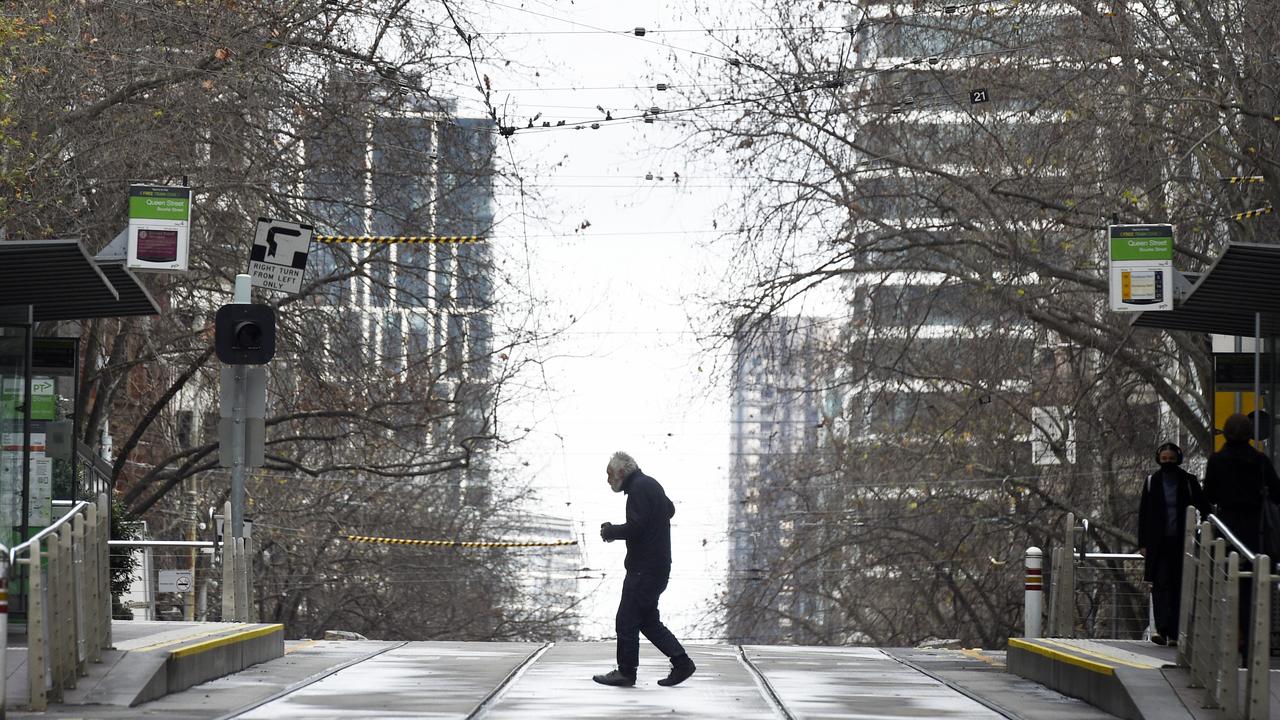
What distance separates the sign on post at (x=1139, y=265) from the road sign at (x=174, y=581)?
1115 centimetres

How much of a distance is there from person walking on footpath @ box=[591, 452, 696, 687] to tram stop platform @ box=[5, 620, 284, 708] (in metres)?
3.04

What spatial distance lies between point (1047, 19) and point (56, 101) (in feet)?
38.6

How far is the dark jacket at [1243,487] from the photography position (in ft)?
45.4

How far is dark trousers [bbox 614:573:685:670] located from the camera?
47.5 ft

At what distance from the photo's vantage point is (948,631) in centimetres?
3900

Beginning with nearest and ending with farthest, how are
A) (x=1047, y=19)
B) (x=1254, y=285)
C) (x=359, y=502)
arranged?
(x=1254, y=285) < (x=1047, y=19) < (x=359, y=502)

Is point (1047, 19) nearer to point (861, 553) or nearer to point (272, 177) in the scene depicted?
point (272, 177)

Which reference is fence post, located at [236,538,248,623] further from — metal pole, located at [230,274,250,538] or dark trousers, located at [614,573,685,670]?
dark trousers, located at [614,573,685,670]

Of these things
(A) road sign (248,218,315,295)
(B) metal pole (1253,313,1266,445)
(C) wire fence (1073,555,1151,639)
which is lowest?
(C) wire fence (1073,555,1151,639)

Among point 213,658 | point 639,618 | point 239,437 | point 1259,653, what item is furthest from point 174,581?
point 1259,653

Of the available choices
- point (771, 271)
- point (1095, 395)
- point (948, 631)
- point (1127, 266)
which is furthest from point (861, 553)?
point (1127, 266)

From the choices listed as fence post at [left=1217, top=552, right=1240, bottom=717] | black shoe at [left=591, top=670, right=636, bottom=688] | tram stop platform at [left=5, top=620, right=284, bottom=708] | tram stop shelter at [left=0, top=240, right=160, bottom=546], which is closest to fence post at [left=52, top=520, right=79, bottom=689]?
tram stop platform at [left=5, top=620, right=284, bottom=708]

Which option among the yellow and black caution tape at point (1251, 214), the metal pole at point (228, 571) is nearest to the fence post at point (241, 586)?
the metal pole at point (228, 571)

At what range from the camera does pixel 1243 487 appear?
1389 centimetres
